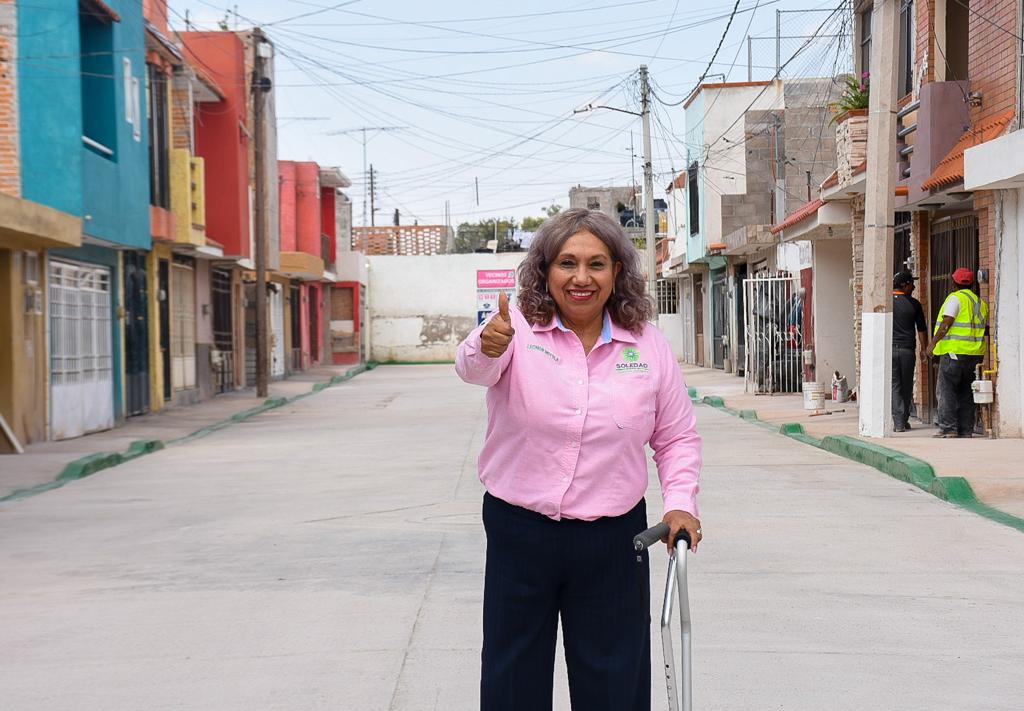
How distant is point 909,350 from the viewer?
16.2 m

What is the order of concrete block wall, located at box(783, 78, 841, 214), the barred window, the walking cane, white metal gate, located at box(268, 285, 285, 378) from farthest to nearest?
the barred window, white metal gate, located at box(268, 285, 285, 378), concrete block wall, located at box(783, 78, 841, 214), the walking cane

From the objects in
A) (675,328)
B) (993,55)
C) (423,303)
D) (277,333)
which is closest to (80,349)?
(993,55)

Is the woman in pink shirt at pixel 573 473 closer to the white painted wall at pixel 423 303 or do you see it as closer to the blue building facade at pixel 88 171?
the blue building facade at pixel 88 171

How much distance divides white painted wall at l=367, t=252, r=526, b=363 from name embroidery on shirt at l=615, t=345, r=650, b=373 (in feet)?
165

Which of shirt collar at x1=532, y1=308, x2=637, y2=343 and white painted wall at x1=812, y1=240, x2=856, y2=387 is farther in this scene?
white painted wall at x1=812, y1=240, x2=856, y2=387

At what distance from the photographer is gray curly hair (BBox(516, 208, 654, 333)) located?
3.67 m

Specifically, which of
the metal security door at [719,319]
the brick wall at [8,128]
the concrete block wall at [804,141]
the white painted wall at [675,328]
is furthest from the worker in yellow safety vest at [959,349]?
the white painted wall at [675,328]

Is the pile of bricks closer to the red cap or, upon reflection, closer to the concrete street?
the red cap

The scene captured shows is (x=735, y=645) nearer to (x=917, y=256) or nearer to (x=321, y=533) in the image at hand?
(x=321, y=533)

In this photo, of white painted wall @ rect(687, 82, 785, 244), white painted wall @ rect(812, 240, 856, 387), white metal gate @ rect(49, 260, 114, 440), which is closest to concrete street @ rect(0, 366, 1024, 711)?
white metal gate @ rect(49, 260, 114, 440)

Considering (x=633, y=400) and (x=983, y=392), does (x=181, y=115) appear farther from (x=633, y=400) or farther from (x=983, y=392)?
(x=633, y=400)

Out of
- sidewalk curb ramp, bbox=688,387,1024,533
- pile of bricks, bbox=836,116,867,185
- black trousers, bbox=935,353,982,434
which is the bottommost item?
sidewalk curb ramp, bbox=688,387,1024,533

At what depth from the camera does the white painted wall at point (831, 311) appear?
24641 mm

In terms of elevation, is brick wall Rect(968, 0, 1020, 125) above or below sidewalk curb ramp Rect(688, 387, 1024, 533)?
above
